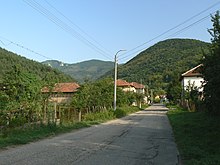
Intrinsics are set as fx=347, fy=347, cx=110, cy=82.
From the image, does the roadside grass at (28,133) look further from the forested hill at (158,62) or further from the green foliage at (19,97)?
the forested hill at (158,62)

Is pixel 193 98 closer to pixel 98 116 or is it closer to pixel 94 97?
pixel 98 116

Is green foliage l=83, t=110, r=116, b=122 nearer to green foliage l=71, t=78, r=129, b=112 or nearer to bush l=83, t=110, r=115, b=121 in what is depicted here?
bush l=83, t=110, r=115, b=121

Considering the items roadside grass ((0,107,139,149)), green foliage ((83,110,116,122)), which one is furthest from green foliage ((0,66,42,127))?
green foliage ((83,110,116,122))

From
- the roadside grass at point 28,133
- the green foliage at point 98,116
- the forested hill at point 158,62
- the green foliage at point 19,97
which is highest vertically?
the forested hill at point 158,62

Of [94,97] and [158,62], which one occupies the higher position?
[158,62]

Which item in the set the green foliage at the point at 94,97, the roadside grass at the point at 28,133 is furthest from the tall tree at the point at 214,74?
the green foliage at the point at 94,97

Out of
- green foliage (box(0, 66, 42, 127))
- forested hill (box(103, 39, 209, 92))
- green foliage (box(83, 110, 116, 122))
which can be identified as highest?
forested hill (box(103, 39, 209, 92))

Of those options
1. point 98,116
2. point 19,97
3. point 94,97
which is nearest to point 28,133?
point 19,97

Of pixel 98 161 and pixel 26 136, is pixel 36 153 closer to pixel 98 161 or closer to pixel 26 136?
pixel 98 161

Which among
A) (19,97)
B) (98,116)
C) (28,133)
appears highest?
(19,97)

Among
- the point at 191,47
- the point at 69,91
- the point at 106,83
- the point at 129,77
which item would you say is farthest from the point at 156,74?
the point at 106,83

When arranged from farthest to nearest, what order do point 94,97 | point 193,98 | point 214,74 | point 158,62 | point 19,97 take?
point 158,62
point 94,97
point 193,98
point 19,97
point 214,74

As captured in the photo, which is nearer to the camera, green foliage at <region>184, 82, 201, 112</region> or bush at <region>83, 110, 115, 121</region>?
green foliage at <region>184, 82, 201, 112</region>

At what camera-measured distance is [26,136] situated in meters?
16.2
